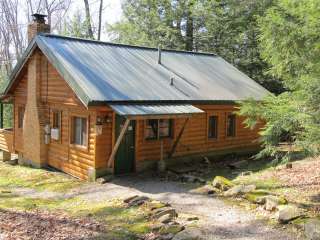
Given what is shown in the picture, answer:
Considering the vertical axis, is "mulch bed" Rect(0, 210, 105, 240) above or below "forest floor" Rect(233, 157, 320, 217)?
below

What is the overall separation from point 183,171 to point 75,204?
16.1ft

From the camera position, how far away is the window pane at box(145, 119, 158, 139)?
51.6ft

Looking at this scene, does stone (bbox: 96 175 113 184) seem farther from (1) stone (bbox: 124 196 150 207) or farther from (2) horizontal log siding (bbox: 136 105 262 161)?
(1) stone (bbox: 124 196 150 207)

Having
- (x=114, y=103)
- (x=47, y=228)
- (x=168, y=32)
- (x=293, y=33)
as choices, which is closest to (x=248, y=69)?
(x=168, y=32)

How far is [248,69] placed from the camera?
2997cm

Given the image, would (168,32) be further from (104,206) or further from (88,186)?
(104,206)

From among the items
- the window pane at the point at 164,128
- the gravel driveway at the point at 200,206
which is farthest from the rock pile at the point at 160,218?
the window pane at the point at 164,128

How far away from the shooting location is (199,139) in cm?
1761

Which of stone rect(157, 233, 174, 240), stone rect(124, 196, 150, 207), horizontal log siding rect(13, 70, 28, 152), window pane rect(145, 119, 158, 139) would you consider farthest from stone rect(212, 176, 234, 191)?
horizontal log siding rect(13, 70, 28, 152)

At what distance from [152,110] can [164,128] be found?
2.46 meters

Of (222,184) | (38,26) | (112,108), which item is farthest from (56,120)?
(222,184)

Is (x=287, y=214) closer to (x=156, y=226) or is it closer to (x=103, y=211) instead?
(x=156, y=226)

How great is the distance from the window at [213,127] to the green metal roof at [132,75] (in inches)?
43.1

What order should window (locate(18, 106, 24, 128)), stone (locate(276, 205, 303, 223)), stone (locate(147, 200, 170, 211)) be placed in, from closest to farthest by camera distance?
stone (locate(276, 205, 303, 223))
stone (locate(147, 200, 170, 211))
window (locate(18, 106, 24, 128))
